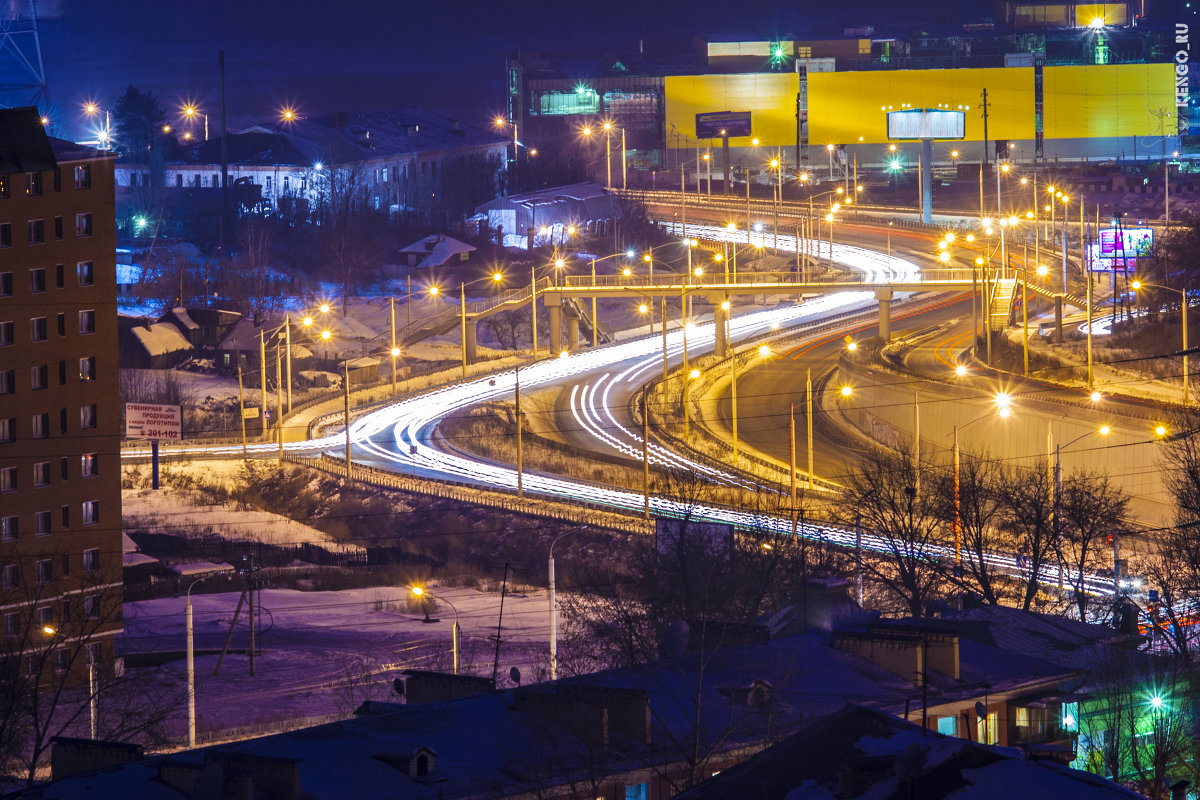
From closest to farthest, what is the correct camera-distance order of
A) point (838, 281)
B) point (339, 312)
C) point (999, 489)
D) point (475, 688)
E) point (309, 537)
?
point (475, 688) → point (999, 489) → point (309, 537) → point (838, 281) → point (339, 312)

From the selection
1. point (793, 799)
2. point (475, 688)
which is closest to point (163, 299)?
point (475, 688)

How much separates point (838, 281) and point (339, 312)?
2116cm

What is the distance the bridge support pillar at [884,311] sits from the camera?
68250 mm

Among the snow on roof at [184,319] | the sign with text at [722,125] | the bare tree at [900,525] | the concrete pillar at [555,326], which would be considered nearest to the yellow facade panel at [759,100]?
the sign with text at [722,125]

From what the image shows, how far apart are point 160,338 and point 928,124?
45.4 m

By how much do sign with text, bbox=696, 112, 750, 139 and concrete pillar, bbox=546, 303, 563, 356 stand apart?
37.5m

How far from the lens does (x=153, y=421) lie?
185 ft

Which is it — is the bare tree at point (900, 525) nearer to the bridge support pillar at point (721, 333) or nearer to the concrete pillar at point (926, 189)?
the bridge support pillar at point (721, 333)

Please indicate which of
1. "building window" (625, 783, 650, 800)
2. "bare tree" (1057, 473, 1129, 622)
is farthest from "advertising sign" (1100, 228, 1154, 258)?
"building window" (625, 783, 650, 800)

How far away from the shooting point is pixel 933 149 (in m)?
109

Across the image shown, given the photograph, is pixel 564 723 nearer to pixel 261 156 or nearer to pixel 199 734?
pixel 199 734

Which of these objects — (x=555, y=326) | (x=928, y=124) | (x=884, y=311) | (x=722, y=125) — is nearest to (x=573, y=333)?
(x=555, y=326)

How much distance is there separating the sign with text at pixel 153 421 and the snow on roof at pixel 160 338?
522 inches

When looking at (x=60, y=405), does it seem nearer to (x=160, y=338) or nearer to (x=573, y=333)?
(x=160, y=338)
